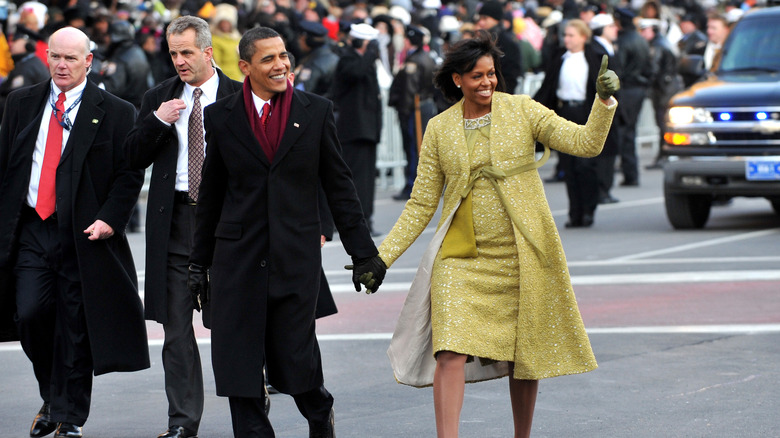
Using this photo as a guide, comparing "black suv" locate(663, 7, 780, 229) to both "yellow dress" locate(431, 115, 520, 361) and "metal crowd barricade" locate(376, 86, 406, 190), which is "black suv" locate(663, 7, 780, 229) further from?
"yellow dress" locate(431, 115, 520, 361)

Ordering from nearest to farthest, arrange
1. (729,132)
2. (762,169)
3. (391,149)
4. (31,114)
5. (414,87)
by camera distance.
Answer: (31,114), (762,169), (729,132), (414,87), (391,149)

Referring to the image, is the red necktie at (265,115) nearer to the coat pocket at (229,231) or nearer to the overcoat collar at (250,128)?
the overcoat collar at (250,128)

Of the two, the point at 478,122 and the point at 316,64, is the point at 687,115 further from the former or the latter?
the point at 478,122

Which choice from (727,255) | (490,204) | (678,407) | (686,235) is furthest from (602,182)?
(490,204)

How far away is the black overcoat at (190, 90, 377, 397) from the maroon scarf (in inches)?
1.1

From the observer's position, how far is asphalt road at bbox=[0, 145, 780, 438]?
7098mm

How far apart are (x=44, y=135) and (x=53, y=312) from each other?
0.88 meters

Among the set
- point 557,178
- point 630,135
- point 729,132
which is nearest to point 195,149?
point 729,132

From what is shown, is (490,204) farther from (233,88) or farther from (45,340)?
(45,340)

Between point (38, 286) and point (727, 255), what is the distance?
7467mm

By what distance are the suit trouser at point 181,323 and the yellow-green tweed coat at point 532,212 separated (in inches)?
49.5

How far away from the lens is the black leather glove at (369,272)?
6.09m

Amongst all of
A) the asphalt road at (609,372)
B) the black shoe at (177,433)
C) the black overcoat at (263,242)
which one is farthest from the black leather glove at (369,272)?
the black shoe at (177,433)

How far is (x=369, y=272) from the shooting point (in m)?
6.11
